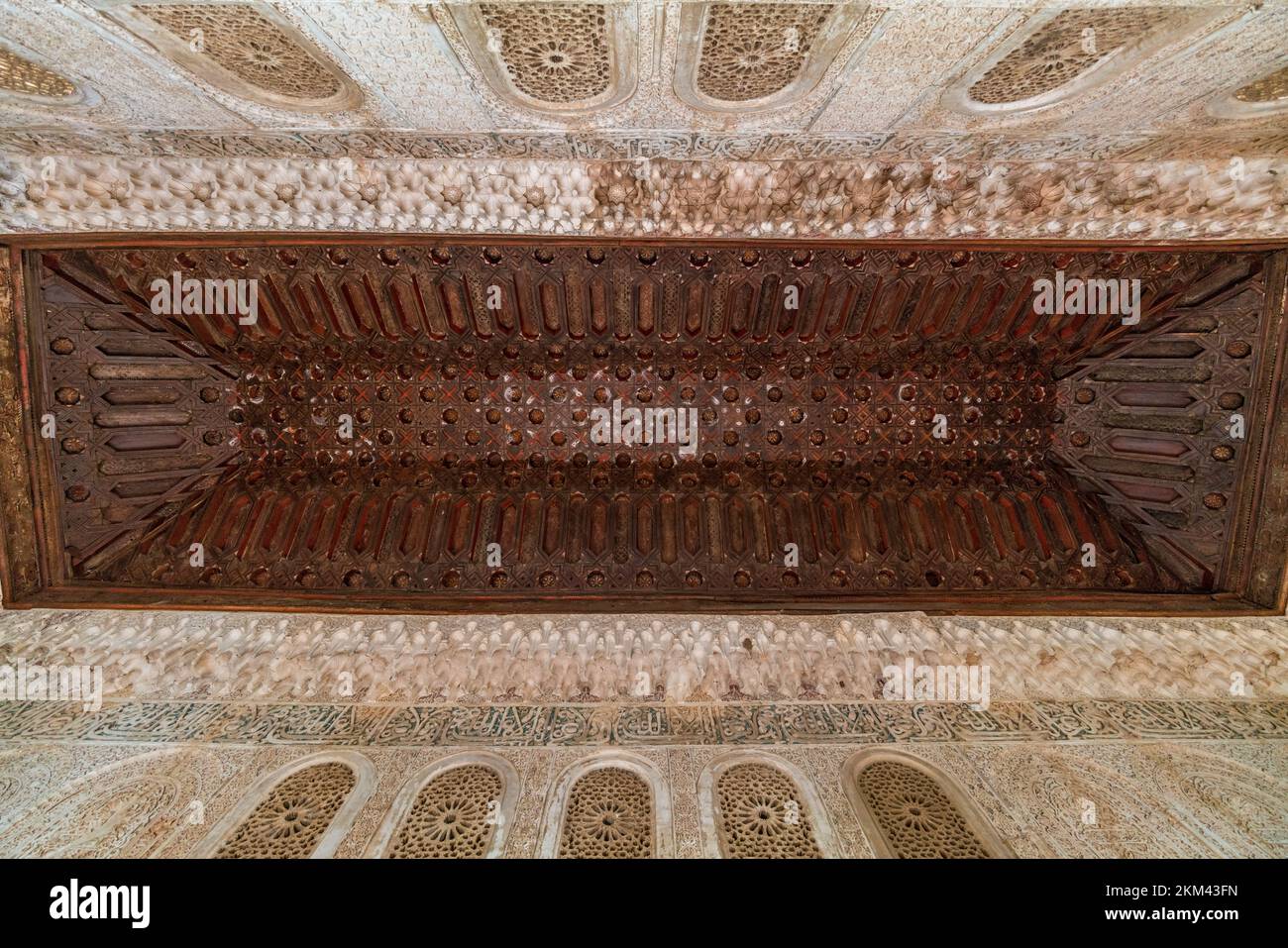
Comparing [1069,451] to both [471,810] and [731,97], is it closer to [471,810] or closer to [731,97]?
[731,97]

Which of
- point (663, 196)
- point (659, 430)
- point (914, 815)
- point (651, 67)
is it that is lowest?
point (914, 815)

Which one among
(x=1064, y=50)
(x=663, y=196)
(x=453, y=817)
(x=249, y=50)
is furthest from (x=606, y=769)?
(x=1064, y=50)

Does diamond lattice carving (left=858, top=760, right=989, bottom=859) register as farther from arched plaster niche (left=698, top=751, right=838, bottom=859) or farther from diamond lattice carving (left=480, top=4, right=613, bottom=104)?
diamond lattice carving (left=480, top=4, right=613, bottom=104)

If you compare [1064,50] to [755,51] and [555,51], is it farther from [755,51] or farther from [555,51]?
[555,51]

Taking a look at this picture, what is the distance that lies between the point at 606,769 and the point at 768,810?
77cm

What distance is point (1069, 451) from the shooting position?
4.02 m

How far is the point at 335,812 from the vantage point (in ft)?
8.56

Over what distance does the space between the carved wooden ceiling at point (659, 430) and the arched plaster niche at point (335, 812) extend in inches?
34.1

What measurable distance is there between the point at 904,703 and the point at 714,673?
1005mm

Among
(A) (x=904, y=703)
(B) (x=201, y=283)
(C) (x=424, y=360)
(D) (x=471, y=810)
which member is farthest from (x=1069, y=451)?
(B) (x=201, y=283)

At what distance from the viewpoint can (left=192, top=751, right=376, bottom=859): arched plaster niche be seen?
8.04ft

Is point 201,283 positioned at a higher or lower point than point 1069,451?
higher

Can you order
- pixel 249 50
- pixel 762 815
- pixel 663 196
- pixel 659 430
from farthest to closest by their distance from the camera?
pixel 659 430, pixel 663 196, pixel 762 815, pixel 249 50

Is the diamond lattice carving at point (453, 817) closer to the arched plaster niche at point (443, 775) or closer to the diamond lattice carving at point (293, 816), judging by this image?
the arched plaster niche at point (443, 775)
